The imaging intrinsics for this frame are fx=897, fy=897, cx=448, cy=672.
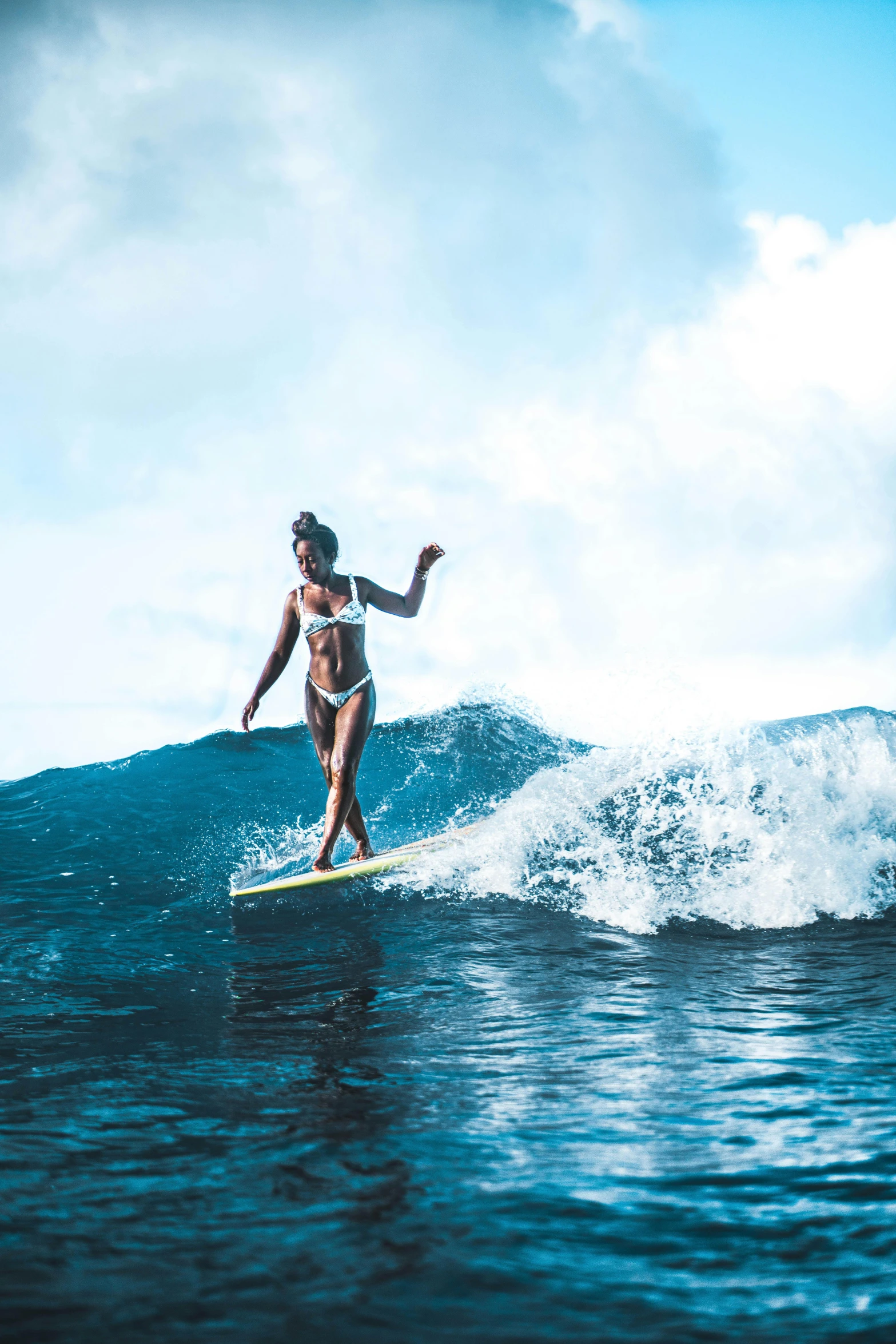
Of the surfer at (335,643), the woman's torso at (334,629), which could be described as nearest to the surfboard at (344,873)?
the surfer at (335,643)

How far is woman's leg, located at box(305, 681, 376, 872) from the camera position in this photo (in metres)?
6.77

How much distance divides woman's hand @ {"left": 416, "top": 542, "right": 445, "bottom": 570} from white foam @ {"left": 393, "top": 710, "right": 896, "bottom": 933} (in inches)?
92.9

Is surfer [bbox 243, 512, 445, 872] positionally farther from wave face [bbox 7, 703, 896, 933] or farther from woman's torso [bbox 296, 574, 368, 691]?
wave face [bbox 7, 703, 896, 933]

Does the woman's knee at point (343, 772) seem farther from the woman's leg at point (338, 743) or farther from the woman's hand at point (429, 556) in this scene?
the woman's hand at point (429, 556)

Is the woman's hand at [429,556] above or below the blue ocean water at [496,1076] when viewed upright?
above

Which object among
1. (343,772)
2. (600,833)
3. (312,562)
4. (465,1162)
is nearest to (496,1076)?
(465,1162)

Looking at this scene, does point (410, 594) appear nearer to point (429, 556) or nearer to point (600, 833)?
point (429, 556)

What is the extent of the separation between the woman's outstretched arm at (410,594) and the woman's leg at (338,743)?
63 cm

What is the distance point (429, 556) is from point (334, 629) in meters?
0.91

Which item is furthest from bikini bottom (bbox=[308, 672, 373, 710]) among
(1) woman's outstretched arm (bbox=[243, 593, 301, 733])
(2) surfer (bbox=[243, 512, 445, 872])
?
(1) woman's outstretched arm (bbox=[243, 593, 301, 733])

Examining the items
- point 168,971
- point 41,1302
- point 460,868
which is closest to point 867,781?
point 460,868

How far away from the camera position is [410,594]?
6.71 metres

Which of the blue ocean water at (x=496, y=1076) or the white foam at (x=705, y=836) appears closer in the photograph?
the blue ocean water at (x=496, y=1076)

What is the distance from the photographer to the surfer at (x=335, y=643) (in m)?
6.69
